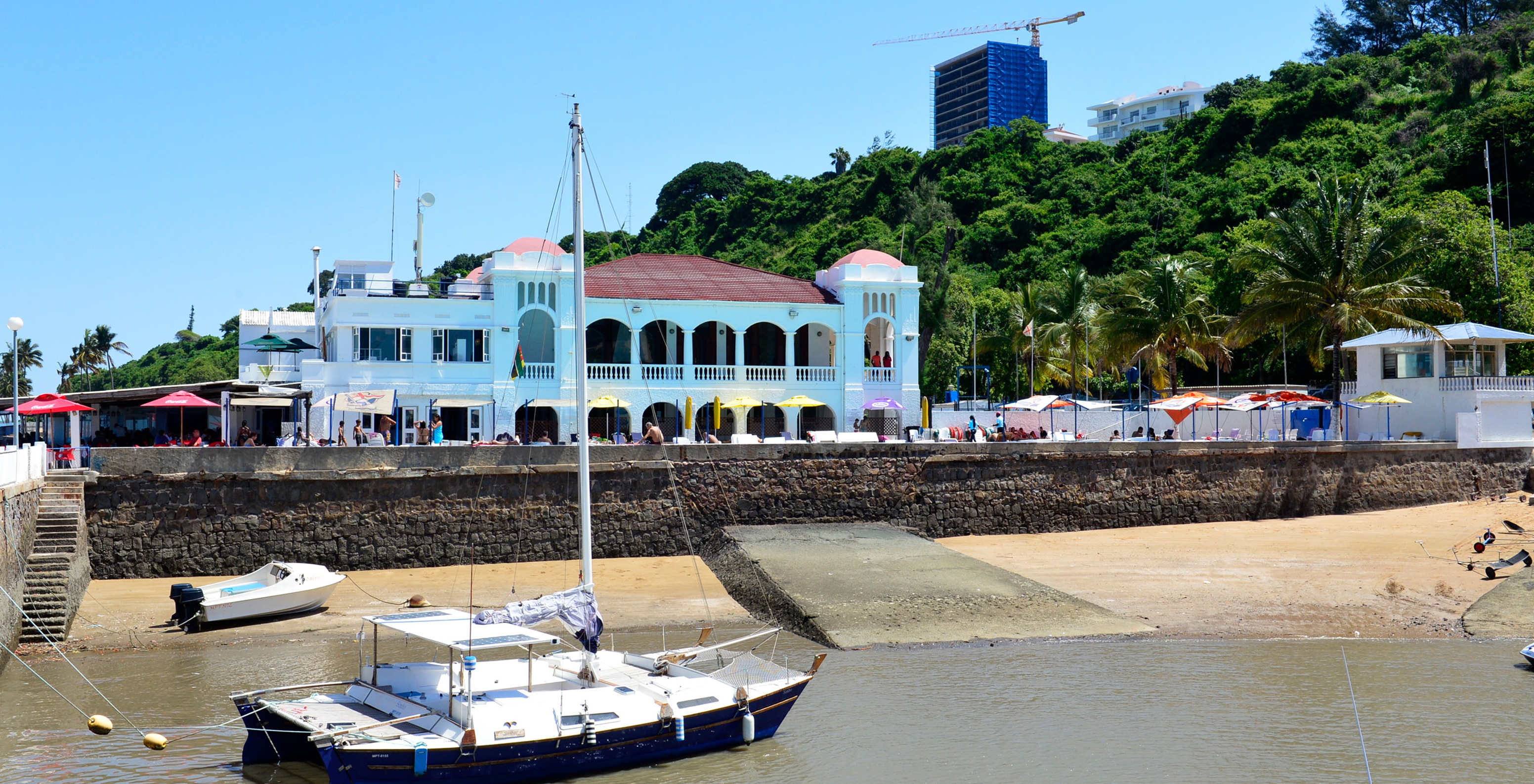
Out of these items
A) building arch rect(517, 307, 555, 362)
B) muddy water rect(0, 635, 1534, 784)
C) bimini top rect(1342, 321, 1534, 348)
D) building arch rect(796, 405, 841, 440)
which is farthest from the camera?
building arch rect(796, 405, 841, 440)

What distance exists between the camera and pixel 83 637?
61.4ft

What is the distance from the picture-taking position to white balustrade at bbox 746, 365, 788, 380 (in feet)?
128

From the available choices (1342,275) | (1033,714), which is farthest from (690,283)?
(1033,714)

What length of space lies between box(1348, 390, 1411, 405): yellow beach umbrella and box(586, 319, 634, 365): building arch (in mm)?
23901

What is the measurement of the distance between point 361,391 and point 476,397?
3492 mm

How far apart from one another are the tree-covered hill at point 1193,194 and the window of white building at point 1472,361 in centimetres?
656

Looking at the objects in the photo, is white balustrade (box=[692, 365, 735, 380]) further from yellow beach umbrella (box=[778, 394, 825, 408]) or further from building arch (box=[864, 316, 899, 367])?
building arch (box=[864, 316, 899, 367])

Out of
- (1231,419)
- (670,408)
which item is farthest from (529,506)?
(1231,419)

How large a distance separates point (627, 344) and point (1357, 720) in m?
28.2

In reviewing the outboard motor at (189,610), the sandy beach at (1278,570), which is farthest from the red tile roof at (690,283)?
the outboard motor at (189,610)

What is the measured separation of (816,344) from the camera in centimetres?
4181

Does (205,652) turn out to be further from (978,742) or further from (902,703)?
(978,742)

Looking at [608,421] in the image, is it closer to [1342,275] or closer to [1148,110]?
[1342,275]

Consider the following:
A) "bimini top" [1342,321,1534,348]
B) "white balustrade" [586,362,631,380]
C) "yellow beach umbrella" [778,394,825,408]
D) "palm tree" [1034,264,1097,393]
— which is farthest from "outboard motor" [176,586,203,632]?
"palm tree" [1034,264,1097,393]
